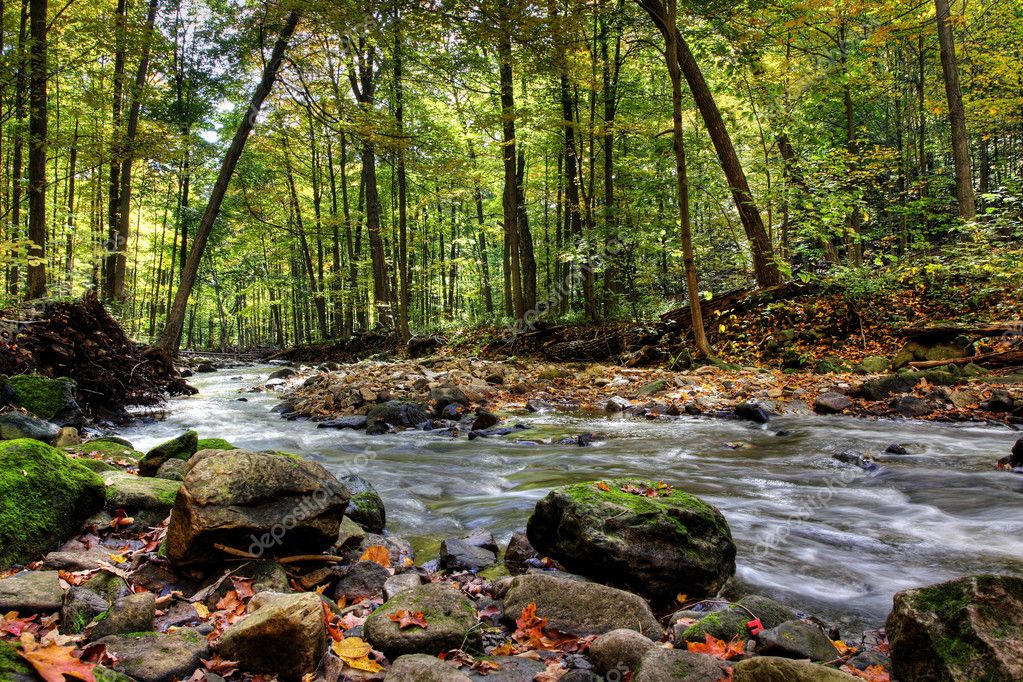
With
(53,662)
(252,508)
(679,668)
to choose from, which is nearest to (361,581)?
(252,508)

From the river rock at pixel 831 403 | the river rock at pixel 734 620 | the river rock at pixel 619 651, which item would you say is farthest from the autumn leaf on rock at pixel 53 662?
the river rock at pixel 831 403

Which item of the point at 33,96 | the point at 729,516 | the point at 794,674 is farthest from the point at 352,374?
the point at 794,674

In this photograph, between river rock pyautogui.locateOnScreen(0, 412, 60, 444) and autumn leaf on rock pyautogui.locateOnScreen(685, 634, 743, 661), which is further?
river rock pyautogui.locateOnScreen(0, 412, 60, 444)

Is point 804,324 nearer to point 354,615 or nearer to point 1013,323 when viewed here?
point 1013,323

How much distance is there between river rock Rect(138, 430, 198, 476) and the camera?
16.1 feet

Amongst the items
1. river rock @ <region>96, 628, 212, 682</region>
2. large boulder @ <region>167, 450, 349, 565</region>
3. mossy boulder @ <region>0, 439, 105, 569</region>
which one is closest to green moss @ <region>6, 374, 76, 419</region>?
mossy boulder @ <region>0, 439, 105, 569</region>

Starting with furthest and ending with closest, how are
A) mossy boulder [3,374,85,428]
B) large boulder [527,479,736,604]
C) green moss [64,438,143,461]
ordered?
1. mossy boulder [3,374,85,428]
2. green moss [64,438,143,461]
3. large boulder [527,479,736,604]

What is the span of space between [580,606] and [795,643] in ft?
3.25

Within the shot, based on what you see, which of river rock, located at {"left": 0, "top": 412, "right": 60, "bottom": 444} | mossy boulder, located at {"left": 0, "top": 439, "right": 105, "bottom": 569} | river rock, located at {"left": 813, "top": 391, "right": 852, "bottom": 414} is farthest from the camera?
river rock, located at {"left": 813, "top": 391, "right": 852, "bottom": 414}

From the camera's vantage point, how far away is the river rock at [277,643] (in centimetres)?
227

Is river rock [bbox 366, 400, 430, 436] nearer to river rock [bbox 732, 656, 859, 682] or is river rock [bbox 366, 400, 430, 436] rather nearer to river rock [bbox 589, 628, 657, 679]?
river rock [bbox 589, 628, 657, 679]

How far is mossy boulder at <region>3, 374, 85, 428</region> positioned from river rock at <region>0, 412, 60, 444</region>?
1.13 metres

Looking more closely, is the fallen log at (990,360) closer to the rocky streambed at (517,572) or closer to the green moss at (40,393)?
the rocky streambed at (517,572)

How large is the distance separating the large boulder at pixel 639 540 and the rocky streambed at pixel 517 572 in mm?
14
